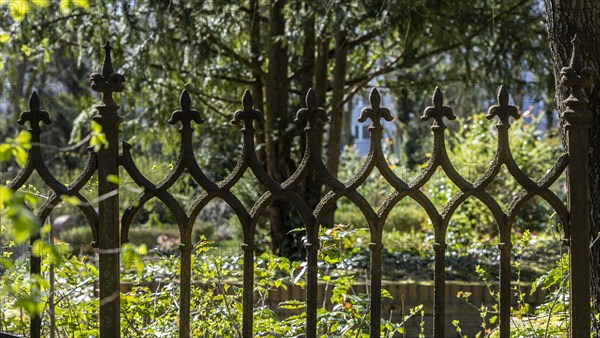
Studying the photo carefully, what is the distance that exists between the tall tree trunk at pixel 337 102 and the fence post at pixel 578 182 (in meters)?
4.80

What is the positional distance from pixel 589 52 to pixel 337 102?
→ 187 inches

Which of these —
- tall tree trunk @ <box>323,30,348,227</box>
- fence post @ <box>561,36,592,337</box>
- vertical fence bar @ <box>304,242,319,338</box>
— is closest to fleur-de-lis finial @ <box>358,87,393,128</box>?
vertical fence bar @ <box>304,242,319,338</box>

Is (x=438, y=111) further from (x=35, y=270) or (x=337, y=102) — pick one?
(x=337, y=102)

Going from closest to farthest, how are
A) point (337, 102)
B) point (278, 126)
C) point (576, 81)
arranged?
1. point (576, 81)
2. point (278, 126)
3. point (337, 102)

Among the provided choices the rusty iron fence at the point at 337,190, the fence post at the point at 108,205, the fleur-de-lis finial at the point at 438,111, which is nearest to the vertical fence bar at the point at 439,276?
the rusty iron fence at the point at 337,190

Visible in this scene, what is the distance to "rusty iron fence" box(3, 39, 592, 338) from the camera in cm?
224

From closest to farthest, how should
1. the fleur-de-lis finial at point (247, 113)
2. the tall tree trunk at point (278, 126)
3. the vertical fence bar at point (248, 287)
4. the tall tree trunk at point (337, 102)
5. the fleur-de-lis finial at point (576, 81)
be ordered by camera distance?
1. the fleur-de-lis finial at point (576, 81)
2. the fleur-de-lis finial at point (247, 113)
3. the vertical fence bar at point (248, 287)
4. the tall tree trunk at point (278, 126)
5. the tall tree trunk at point (337, 102)

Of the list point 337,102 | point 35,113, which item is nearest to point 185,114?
point 35,113

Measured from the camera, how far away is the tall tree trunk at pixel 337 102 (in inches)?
285

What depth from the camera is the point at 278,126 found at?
6984 millimetres

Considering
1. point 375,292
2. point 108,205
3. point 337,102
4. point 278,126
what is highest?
point 337,102

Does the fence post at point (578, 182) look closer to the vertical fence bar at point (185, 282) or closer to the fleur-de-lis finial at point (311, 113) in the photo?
the fleur-de-lis finial at point (311, 113)

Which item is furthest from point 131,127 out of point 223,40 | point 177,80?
point 223,40

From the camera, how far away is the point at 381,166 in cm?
229
